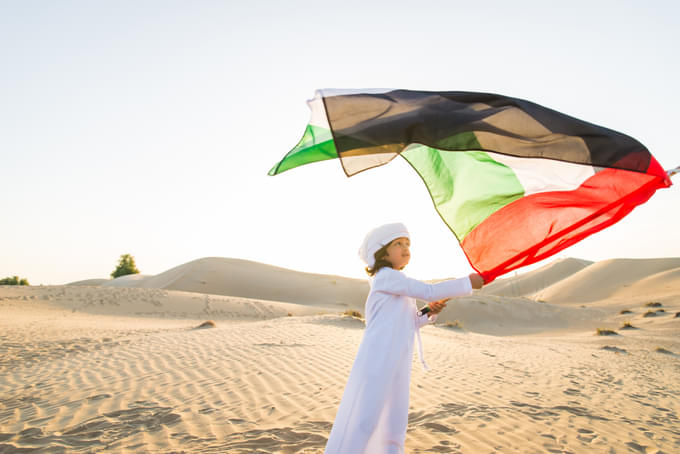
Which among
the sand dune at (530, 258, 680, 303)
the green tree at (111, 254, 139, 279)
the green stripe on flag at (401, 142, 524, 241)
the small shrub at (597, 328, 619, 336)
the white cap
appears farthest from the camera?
the green tree at (111, 254, 139, 279)

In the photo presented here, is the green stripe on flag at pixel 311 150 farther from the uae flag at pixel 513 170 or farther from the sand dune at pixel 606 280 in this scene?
the sand dune at pixel 606 280

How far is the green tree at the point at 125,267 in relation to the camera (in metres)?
68.8

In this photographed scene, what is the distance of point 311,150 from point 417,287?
1.28 metres

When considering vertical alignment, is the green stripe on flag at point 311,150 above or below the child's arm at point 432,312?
above

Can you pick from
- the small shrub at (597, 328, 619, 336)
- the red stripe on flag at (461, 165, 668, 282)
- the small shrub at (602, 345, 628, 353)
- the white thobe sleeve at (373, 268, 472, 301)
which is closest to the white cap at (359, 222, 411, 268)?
the white thobe sleeve at (373, 268, 472, 301)

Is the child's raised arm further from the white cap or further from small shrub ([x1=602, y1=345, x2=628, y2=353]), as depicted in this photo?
small shrub ([x1=602, y1=345, x2=628, y2=353])

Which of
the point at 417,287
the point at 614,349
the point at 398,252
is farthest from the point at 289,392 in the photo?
the point at 614,349

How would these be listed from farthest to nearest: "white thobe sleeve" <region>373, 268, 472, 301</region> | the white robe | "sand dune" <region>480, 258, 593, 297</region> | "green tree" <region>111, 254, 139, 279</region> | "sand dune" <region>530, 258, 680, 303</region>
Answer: "green tree" <region>111, 254, 139, 279</region> → "sand dune" <region>480, 258, 593, 297</region> → "sand dune" <region>530, 258, 680, 303</region> → "white thobe sleeve" <region>373, 268, 472, 301</region> → the white robe

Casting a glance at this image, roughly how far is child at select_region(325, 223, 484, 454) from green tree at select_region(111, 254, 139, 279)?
73.5 meters

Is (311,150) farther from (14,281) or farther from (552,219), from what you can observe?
(14,281)

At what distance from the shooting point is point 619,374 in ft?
31.4

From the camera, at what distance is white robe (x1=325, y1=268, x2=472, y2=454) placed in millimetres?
3096

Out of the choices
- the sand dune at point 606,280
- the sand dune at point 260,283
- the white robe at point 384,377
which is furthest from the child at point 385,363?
the sand dune at point 606,280

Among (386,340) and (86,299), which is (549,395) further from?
(86,299)
